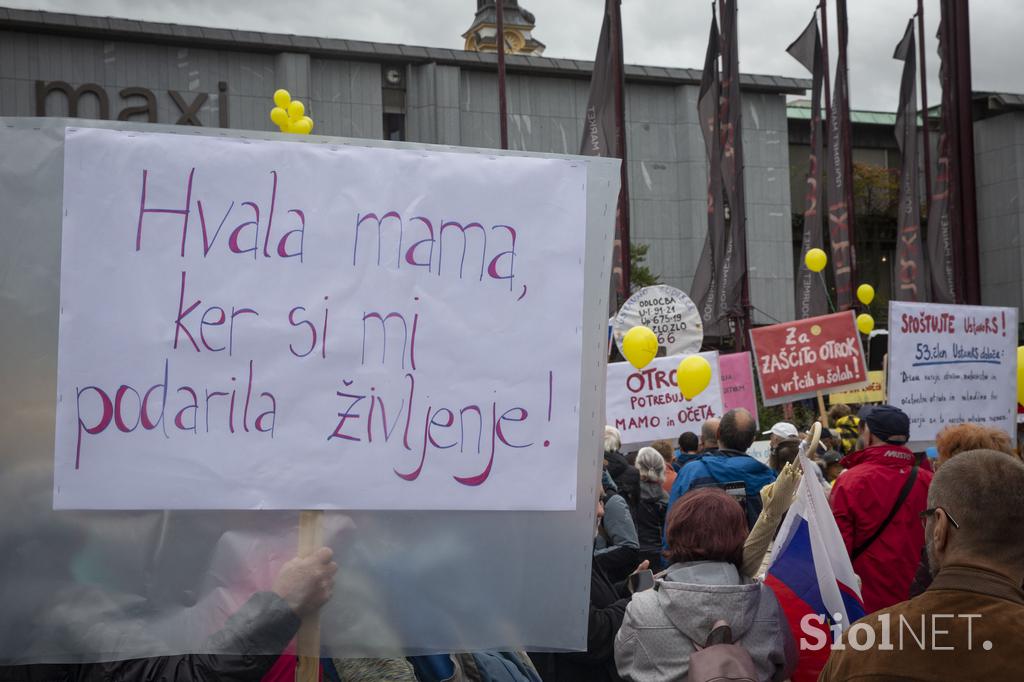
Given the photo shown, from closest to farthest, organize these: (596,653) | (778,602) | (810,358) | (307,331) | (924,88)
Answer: (307,331) < (778,602) < (596,653) < (810,358) < (924,88)

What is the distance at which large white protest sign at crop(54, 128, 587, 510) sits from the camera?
2717 millimetres

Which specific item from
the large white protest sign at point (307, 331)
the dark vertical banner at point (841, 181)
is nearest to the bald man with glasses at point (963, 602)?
the large white protest sign at point (307, 331)

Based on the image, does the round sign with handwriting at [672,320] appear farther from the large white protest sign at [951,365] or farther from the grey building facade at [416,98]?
the grey building facade at [416,98]

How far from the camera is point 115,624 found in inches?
105

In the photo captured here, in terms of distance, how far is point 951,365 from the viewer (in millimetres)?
8164

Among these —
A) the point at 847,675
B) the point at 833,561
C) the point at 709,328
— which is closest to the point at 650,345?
the point at 833,561

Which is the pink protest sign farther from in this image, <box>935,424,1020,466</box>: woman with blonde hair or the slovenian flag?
the slovenian flag

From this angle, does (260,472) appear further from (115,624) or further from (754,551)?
(754,551)

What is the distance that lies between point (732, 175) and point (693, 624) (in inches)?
698

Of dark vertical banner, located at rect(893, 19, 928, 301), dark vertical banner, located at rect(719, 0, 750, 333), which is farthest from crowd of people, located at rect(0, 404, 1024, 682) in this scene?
dark vertical banner, located at rect(893, 19, 928, 301)

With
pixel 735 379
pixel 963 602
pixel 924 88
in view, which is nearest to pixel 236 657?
pixel 963 602

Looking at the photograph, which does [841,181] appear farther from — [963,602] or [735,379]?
[963,602]

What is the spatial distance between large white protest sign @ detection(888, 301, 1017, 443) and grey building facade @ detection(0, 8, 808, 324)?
27.1 meters

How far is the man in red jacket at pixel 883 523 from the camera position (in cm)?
454
